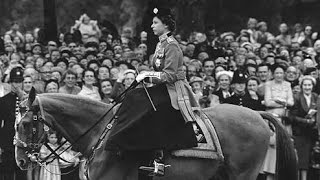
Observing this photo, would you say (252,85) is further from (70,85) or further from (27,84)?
(27,84)

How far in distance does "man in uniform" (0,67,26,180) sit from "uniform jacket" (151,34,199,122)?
405cm

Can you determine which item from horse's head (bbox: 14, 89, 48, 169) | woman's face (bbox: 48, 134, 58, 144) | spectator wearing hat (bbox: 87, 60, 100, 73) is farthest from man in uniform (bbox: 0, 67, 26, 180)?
horse's head (bbox: 14, 89, 48, 169)

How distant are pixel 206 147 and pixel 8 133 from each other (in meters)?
4.55

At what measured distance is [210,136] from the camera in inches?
446

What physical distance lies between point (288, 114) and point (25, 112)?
672 centimetres

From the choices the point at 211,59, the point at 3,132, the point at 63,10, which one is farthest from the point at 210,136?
the point at 63,10

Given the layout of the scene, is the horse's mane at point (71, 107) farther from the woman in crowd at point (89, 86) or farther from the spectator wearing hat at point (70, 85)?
the spectator wearing hat at point (70, 85)

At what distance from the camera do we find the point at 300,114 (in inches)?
653

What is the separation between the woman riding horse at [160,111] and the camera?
10.9m

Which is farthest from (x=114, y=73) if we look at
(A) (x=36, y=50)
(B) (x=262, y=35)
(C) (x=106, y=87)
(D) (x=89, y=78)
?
(B) (x=262, y=35)

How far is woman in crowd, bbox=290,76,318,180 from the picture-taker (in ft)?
54.2

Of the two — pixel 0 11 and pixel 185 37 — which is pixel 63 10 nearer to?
pixel 0 11

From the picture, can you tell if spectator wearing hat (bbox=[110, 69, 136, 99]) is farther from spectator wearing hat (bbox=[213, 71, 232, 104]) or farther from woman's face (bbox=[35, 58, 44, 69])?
woman's face (bbox=[35, 58, 44, 69])

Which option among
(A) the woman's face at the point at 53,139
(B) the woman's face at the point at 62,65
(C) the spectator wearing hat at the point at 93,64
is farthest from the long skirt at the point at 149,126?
(B) the woman's face at the point at 62,65
